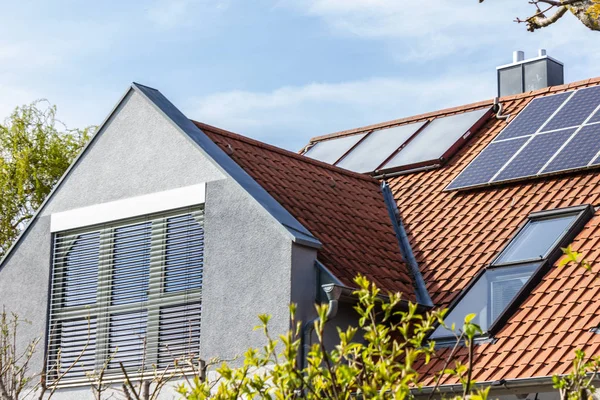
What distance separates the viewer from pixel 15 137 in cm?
2839

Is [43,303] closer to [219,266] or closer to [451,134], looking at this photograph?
[219,266]

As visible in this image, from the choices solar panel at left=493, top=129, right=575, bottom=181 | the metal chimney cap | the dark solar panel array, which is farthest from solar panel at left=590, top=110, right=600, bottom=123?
the metal chimney cap

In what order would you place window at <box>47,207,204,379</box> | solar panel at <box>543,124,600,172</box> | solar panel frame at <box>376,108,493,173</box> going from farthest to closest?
solar panel frame at <box>376,108,493,173</box>, solar panel at <box>543,124,600,172</box>, window at <box>47,207,204,379</box>

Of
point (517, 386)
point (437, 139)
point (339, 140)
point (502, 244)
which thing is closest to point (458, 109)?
point (437, 139)

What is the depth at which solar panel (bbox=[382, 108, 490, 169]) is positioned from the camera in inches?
602

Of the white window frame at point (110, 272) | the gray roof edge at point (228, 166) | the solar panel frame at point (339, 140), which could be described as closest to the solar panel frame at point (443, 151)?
the solar panel frame at point (339, 140)

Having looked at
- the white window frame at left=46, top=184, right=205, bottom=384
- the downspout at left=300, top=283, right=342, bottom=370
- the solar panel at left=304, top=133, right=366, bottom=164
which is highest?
the solar panel at left=304, top=133, right=366, bottom=164

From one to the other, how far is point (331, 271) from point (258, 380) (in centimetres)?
606

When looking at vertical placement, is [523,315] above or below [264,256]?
below

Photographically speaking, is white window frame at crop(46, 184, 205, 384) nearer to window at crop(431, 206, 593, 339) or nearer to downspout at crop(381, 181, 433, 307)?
downspout at crop(381, 181, 433, 307)

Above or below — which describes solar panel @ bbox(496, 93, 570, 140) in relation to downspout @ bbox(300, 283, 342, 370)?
above

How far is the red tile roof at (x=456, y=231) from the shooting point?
9.91 metres

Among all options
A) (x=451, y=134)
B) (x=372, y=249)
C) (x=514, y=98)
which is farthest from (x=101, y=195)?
(x=514, y=98)

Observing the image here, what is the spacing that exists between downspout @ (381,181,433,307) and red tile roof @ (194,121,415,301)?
8 centimetres
